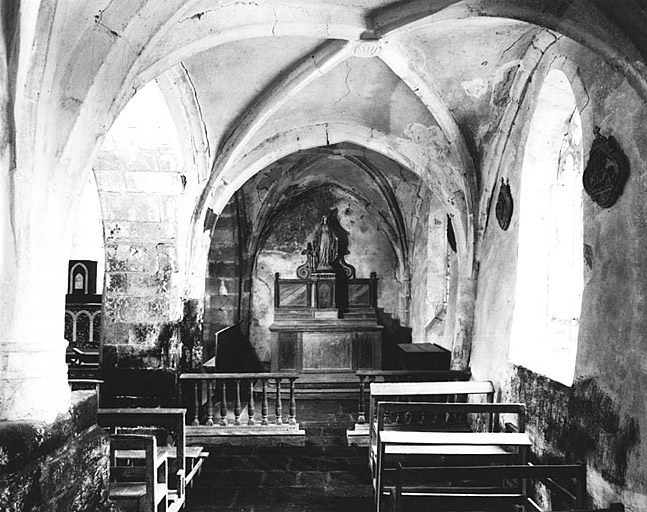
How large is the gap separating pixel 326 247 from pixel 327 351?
2.34 metres

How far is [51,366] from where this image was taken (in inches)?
114

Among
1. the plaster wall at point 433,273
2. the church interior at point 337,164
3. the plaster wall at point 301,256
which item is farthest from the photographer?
the plaster wall at point 301,256

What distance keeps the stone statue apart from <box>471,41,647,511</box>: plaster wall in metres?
7.40

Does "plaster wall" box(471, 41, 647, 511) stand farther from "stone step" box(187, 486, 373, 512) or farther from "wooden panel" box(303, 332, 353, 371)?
"wooden panel" box(303, 332, 353, 371)

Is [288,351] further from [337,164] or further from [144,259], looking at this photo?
[144,259]

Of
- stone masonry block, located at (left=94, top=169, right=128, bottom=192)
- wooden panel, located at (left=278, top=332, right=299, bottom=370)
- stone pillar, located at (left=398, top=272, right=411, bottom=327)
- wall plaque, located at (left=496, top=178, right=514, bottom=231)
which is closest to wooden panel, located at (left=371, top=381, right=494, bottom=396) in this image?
wall plaque, located at (left=496, top=178, right=514, bottom=231)

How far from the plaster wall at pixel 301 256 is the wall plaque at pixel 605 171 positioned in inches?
337

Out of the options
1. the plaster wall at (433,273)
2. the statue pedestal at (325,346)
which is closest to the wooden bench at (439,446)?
the plaster wall at (433,273)

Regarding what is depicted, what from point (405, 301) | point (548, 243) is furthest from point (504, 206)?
point (405, 301)

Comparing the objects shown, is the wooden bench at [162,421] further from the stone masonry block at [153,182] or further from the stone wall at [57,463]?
the stone masonry block at [153,182]

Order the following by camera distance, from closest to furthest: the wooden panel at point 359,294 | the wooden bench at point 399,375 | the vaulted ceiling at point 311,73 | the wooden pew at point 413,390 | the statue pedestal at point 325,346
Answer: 1. the vaulted ceiling at point 311,73
2. the wooden pew at point 413,390
3. the wooden bench at point 399,375
4. the statue pedestal at point 325,346
5. the wooden panel at point 359,294

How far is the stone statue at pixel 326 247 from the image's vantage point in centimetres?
1219

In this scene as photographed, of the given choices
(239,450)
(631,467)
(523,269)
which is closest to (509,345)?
(523,269)

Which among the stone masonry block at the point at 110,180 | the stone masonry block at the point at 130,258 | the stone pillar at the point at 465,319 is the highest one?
the stone masonry block at the point at 110,180
